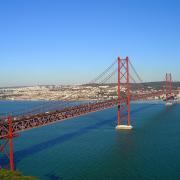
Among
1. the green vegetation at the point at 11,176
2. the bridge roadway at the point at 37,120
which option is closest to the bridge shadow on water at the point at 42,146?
the bridge roadway at the point at 37,120

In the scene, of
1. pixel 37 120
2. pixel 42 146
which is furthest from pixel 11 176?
pixel 42 146

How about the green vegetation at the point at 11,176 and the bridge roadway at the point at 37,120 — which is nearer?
the green vegetation at the point at 11,176

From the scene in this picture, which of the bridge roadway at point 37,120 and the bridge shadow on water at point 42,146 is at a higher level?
the bridge roadway at point 37,120

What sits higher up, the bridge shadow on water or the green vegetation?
the green vegetation

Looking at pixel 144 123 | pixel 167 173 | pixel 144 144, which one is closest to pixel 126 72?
pixel 144 123

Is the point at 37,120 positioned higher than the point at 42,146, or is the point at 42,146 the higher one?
the point at 37,120

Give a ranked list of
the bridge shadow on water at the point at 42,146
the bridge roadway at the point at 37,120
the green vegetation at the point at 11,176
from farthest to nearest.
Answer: the bridge shadow on water at the point at 42,146
the bridge roadway at the point at 37,120
the green vegetation at the point at 11,176

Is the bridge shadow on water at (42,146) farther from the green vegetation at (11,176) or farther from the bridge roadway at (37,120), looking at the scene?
the green vegetation at (11,176)

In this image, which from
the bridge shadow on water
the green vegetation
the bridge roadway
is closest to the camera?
the green vegetation

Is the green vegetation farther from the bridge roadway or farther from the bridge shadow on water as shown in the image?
the bridge shadow on water

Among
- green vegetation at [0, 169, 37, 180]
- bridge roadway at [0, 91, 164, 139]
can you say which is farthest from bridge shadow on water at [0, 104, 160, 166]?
green vegetation at [0, 169, 37, 180]

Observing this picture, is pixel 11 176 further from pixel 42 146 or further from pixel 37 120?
pixel 42 146
